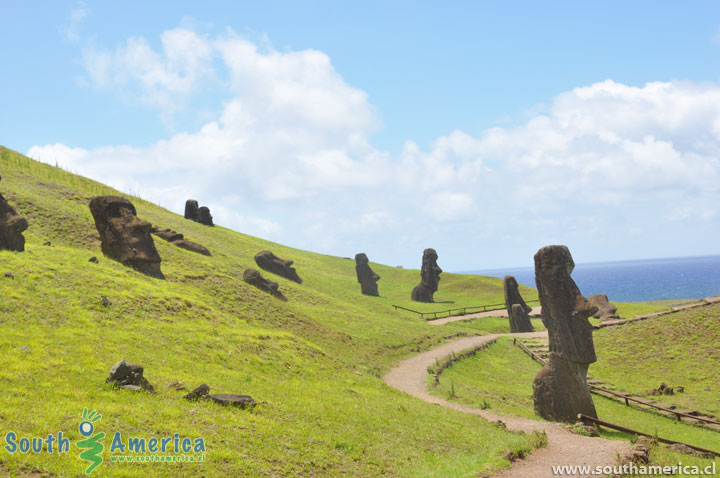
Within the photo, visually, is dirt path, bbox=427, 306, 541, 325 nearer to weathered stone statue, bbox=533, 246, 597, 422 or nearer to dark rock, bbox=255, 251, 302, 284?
dark rock, bbox=255, 251, 302, 284

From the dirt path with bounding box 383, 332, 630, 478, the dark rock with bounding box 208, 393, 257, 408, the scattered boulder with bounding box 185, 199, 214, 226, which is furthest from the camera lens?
the scattered boulder with bounding box 185, 199, 214, 226

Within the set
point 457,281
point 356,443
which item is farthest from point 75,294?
point 457,281

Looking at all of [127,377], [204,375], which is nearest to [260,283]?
[204,375]

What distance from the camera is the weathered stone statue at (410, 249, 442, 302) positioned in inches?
2899

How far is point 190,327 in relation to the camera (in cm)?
2430

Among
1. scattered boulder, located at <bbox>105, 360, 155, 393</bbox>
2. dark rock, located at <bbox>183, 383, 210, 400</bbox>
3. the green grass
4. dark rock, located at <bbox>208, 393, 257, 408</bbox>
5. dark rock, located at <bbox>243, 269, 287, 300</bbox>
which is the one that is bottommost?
the green grass

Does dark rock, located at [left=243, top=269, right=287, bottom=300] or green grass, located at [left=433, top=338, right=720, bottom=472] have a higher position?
dark rock, located at [left=243, top=269, right=287, bottom=300]

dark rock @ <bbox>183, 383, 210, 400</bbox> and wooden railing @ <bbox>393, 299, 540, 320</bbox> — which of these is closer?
dark rock @ <bbox>183, 383, 210, 400</bbox>

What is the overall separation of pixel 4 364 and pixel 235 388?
7.43 metres

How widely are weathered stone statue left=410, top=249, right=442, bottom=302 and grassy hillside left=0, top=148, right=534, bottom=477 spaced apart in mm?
33440

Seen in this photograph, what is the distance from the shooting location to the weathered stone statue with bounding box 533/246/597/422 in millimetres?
22047

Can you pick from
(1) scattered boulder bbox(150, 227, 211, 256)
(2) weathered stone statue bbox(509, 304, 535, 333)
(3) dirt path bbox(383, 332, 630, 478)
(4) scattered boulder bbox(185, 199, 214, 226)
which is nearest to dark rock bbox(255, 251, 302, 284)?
(1) scattered boulder bbox(150, 227, 211, 256)

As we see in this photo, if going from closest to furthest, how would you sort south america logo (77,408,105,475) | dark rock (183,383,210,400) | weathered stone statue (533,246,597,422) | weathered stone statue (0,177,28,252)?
south america logo (77,408,105,475)
dark rock (183,383,210,400)
weathered stone statue (533,246,597,422)
weathered stone statue (0,177,28,252)

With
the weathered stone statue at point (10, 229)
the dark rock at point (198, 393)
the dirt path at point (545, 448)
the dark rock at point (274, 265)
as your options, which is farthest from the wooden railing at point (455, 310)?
the dark rock at point (198, 393)
